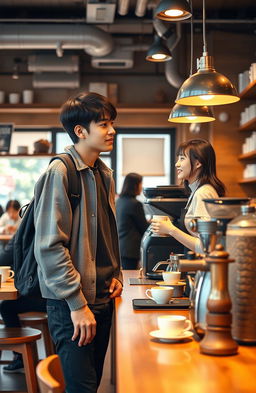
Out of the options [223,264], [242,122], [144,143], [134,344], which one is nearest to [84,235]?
[134,344]

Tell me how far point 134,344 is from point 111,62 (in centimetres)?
760

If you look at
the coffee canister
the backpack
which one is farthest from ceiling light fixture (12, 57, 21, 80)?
the coffee canister

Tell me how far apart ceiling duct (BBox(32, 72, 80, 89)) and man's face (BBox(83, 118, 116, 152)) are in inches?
266

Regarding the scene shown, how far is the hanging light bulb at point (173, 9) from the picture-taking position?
157 inches

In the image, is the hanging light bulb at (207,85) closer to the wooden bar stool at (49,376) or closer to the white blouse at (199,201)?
the white blouse at (199,201)

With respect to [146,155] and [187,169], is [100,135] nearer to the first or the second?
[187,169]

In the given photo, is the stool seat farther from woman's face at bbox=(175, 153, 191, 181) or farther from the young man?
woman's face at bbox=(175, 153, 191, 181)

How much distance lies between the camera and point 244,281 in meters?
1.75

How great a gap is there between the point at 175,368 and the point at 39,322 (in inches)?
112

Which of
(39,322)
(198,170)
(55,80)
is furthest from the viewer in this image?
(55,80)

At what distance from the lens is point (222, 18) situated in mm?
8656

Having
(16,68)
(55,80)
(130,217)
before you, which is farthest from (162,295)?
(16,68)

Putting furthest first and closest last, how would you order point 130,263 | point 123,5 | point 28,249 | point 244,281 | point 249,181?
point 249,181 < point 123,5 < point 130,263 < point 28,249 < point 244,281

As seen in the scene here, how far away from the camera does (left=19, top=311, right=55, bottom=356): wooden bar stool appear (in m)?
4.32
